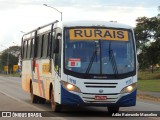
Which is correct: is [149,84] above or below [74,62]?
below

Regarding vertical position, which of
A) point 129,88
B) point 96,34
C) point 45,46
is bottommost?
point 129,88

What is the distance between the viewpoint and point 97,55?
595 inches

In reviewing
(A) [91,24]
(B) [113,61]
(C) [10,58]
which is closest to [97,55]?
(B) [113,61]

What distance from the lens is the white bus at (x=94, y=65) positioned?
14.8 m

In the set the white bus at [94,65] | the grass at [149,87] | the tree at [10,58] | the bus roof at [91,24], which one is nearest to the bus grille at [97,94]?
the white bus at [94,65]

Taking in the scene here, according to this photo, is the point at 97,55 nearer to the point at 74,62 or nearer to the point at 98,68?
the point at 98,68

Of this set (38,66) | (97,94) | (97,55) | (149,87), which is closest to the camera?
(97,94)

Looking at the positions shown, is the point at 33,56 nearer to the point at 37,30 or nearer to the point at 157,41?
the point at 37,30

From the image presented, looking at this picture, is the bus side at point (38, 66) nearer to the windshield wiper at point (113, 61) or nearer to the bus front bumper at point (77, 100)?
the bus front bumper at point (77, 100)

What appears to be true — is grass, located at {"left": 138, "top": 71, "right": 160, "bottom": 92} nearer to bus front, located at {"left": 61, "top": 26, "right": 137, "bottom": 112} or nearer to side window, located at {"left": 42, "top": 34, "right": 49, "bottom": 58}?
side window, located at {"left": 42, "top": 34, "right": 49, "bottom": 58}

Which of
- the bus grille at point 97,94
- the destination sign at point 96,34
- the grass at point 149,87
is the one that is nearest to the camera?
the bus grille at point 97,94

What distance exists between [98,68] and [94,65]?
16 cm

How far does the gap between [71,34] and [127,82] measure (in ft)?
7.64

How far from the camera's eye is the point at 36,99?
71.1 ft
